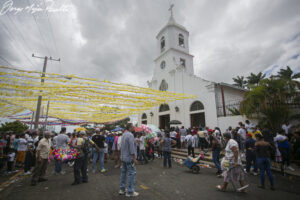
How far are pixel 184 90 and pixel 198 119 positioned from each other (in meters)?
3.20

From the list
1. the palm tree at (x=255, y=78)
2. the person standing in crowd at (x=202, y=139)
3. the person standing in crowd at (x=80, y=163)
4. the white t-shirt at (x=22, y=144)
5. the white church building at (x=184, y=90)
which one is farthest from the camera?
the palm tree at (x=255, y=78)

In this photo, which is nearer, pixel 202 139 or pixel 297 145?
pixel 297 145

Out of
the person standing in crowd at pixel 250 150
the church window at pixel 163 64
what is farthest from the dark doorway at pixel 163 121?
the person standing in crowd at pixel 250 150

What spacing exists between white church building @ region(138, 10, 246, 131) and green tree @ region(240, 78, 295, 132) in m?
1.71

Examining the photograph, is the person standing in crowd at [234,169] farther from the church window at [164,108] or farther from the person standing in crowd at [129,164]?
the church window at [164,108]

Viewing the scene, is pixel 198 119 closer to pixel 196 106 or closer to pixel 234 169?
pixel 196 106

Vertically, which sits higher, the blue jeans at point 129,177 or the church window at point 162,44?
the church window at point 162,44

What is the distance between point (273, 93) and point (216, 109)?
4.24 m

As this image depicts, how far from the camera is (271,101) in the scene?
777 centimetres

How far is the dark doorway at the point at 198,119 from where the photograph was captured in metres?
13.0

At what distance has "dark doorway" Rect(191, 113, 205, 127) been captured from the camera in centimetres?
1296

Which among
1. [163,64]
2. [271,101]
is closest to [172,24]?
[163,64]

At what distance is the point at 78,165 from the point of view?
14.3ft

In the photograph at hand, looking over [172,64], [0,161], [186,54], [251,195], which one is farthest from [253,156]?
[186,54]
